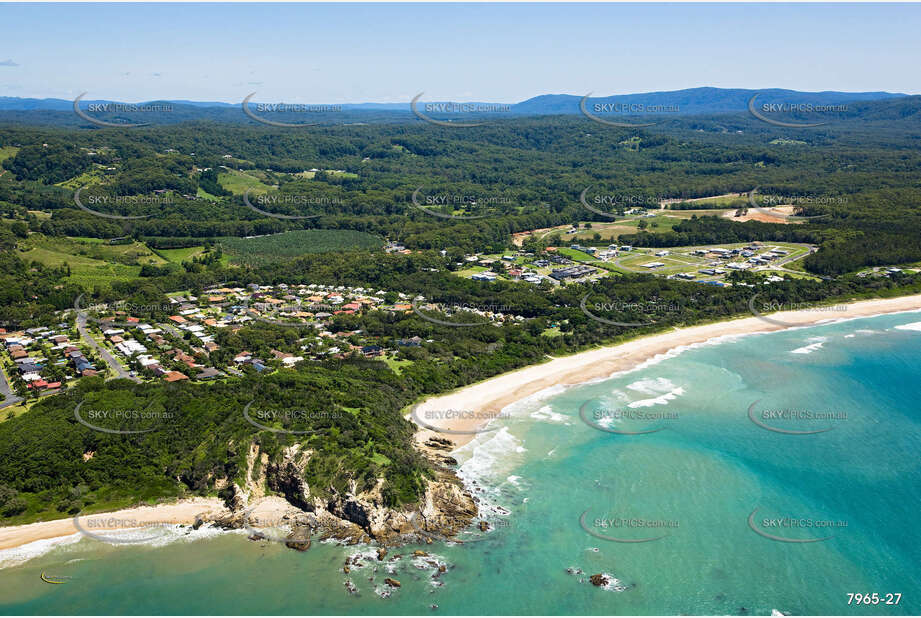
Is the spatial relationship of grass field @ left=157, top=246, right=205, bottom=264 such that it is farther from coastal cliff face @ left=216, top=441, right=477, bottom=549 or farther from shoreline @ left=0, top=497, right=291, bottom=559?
coastal cliff face @ left=216, top=441, right=477, bottom=549

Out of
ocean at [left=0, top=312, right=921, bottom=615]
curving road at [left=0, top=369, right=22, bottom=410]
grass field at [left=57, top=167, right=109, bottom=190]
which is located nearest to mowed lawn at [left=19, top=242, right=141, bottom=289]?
curving road at [left=0, top=369, right=22, bottom=410]

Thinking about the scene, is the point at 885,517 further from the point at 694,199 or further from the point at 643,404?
the point at 694,199

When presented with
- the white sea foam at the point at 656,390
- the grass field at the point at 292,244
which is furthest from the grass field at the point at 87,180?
the white sea foam at the point at 656,390

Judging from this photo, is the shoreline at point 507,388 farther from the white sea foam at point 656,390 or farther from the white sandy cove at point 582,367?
the white sea foam at point 656,390

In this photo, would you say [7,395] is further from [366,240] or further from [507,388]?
[366,240]

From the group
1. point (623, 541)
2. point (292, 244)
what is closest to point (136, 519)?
point (623, 541)

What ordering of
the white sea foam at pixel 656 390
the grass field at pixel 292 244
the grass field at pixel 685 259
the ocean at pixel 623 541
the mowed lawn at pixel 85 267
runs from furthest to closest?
the grass field at pixel 292 244, the grass field at pixel 685 259, the mowed lawn at pixel 85 267, the white sea foam at pixel 656 390, the ocean at pixel 623 541

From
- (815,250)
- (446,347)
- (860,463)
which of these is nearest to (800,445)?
(860,463)

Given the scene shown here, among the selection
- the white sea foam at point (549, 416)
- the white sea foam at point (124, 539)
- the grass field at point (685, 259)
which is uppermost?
the grass field at point (685, 259)
